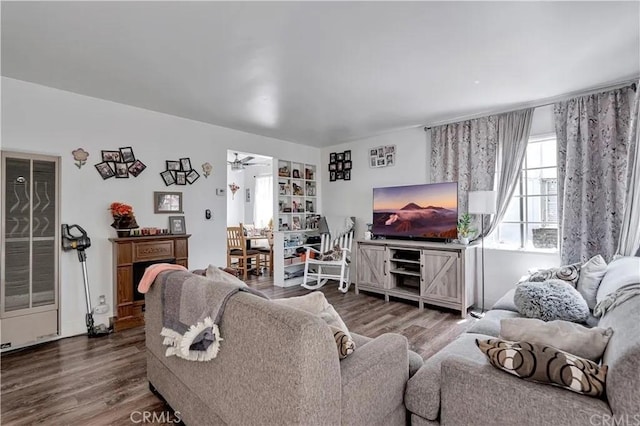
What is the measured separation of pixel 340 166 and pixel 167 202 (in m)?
2.95

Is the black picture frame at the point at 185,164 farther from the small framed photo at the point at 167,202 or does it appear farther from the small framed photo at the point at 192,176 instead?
the small framed photo at the point at 167,202

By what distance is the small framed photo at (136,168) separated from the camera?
142 inches

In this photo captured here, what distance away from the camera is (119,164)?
3.53m

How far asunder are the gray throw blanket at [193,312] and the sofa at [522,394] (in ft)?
2.88

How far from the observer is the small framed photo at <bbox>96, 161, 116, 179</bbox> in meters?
3.39

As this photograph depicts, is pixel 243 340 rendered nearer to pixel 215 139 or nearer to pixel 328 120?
pixel 328 120

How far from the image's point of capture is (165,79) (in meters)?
2.84

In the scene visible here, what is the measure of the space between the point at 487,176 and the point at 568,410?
3.29m

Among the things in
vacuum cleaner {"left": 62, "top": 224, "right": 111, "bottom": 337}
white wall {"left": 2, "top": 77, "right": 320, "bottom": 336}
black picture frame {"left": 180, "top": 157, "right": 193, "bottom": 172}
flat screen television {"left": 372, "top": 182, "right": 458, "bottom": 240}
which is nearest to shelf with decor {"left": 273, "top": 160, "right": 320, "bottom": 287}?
white wall {"left": 2, "top": 77, "right": 320, "bottom": 336}

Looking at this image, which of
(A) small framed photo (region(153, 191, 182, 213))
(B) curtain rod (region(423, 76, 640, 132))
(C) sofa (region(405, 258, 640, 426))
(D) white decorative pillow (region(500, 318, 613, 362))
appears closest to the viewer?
(C) sofa (region(405, 258, 640, 426))

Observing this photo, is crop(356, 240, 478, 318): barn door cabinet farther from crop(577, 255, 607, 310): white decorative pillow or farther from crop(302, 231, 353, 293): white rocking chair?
crop(577, 255, 607, 310): white decorative pillow

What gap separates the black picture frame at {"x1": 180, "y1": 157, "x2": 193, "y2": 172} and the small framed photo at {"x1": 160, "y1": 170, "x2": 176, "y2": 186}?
0.54 ft

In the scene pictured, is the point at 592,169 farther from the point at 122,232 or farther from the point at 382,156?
the point at 122,232

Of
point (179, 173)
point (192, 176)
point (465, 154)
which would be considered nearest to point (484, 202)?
point (465, 154)
